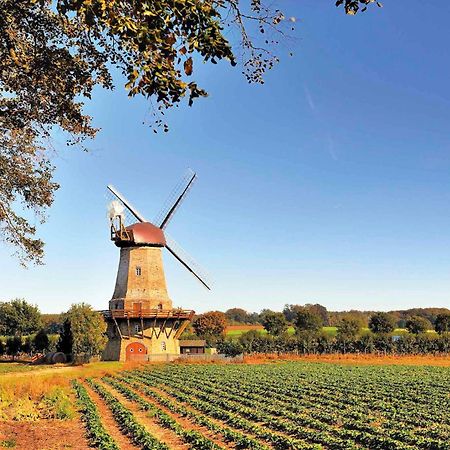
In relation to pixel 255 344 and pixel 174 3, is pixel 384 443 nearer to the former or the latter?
pixel 174 3

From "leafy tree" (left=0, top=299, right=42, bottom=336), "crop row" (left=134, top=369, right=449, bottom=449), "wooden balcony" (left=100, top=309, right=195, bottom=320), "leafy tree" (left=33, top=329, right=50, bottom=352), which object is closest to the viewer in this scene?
"crop row" (left=134, top=369, right=449, bottom=449)

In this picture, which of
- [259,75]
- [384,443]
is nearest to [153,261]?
[384,443]

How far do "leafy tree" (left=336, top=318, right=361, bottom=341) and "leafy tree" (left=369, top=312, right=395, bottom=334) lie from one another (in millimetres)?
6685

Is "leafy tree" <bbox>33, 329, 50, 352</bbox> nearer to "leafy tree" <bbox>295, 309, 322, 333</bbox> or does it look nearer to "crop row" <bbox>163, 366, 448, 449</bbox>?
"leafy tree" <bbox>295, 309, 322, 333</bbox>

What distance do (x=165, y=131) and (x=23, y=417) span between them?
60.0ft

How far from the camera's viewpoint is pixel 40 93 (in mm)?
13266

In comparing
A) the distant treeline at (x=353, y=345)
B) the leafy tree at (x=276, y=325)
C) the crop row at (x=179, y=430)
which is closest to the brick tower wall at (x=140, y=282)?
the crop row at (x=179, y=430)

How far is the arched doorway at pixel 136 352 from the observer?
2269 inches

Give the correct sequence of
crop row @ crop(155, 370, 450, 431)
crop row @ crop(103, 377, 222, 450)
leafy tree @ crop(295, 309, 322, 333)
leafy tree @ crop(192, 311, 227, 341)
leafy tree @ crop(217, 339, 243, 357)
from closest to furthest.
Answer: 1. crop row @ crop(103, 377, 222, 450)
2. crop row @ crop(155, 370, 450, 431)
3. leafy tree @ crop(217, 339, 243, 357)
4. leafy tree @ crop(295, 309, 322, 333)
5. leafy tree @ crop(192, 311, 227, 341)

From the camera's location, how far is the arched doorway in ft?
189

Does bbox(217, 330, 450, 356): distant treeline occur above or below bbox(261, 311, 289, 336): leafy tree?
below

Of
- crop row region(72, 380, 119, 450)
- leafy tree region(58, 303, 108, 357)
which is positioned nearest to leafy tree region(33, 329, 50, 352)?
leafy tree region(58, 303, 108, 357)

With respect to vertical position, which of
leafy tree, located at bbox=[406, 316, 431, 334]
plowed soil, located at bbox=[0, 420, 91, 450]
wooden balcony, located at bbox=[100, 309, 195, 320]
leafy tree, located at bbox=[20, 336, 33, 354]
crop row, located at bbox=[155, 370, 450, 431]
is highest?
wooden balcony, located at bbox=[100, 309, 195, 320]

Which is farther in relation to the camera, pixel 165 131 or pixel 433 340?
pixel 433 340
